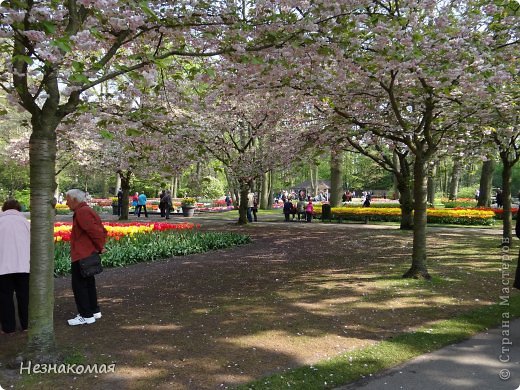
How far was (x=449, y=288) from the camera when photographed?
7.37 m

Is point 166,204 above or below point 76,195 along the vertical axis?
below

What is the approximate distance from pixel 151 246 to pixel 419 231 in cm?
628

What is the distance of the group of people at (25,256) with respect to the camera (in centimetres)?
511

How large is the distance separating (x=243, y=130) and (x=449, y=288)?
13197mm

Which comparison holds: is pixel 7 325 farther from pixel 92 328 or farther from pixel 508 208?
pixel 508 208

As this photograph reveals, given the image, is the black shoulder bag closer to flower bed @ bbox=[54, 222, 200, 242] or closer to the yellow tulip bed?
flower bed @ bbox=[54, 222, 200, 242]

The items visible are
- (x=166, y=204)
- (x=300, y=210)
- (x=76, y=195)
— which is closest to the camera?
(x=76, y=195)

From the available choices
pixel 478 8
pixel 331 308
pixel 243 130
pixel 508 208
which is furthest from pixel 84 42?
pixel 243 130

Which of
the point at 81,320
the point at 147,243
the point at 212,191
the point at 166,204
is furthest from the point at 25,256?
the point at 212,191

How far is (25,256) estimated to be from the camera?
522 cm

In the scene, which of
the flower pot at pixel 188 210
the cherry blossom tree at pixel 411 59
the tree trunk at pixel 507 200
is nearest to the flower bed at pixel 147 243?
the cherry blossom tree at pixel 411 59

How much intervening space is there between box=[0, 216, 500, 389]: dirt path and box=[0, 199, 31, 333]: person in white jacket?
0.34 meters

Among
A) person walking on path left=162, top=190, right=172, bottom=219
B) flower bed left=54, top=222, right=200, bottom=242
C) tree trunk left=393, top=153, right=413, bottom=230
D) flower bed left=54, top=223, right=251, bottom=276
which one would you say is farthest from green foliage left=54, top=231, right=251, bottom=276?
person walking on path left=162, top=190, right=172, bottom=219

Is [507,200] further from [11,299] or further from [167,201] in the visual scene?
[167,201]
